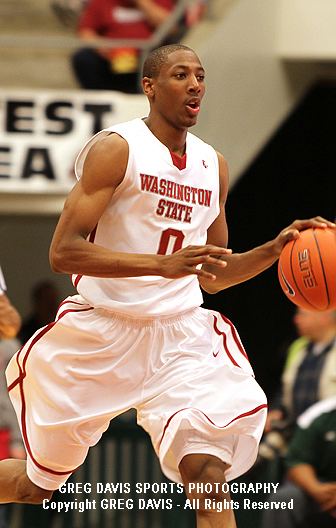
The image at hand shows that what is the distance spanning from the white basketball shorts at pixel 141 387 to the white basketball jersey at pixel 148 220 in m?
0.08

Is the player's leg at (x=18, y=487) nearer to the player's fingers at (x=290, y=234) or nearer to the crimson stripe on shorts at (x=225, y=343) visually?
the crimson stripe on shorts at (x=225, y=343)

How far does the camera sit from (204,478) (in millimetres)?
5551

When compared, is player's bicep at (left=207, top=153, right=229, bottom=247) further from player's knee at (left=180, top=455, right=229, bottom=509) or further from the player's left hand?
player's knee at (left=180, top=455, right=229, bottom=509)

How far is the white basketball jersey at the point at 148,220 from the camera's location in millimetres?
5785

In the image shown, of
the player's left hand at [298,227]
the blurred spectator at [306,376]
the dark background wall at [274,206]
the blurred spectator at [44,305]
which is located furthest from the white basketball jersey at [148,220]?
the dark background wall at [274,206]

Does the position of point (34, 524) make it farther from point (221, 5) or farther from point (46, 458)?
point (221, 5)

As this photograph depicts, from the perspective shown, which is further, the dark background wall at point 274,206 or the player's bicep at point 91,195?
the dark background wall at point 274,206

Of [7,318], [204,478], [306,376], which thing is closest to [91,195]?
[204,478]

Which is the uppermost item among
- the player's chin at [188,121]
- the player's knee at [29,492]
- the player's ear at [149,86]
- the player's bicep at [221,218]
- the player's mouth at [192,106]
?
the player's ear at [149,86]

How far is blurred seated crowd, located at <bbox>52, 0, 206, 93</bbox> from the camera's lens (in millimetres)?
9750

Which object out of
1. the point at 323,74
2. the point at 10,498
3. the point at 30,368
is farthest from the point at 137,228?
the point at 323,74

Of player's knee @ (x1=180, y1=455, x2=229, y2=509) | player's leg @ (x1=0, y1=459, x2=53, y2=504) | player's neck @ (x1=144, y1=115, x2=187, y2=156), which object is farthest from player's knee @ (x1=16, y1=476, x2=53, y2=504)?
player's neck @ (x1=144, y1=115, x2=187, y2=156)

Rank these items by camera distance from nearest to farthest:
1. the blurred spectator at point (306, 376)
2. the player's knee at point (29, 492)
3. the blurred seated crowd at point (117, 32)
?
the player's knee at point (29, 492), the blurred spectator at point (306, 376), the blurred seated crowd at point (117, 32)

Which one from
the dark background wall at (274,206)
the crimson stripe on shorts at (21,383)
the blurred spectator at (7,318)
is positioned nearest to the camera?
the crimson stripe on shorts at (21,383)
